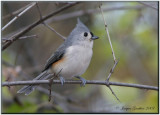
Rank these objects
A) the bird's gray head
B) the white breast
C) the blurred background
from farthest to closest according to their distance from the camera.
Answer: the blurred background, the bird's gray head, the white breast

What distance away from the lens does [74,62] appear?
3543 mm

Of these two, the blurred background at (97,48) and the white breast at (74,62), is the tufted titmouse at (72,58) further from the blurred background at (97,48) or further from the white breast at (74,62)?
the blurred background at (97,48)

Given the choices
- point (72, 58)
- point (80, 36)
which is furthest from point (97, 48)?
point (72, 58)

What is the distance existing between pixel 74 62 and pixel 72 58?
0.06 metres

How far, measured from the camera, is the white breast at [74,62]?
11.6ft

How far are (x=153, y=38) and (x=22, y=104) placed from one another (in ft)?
8.68

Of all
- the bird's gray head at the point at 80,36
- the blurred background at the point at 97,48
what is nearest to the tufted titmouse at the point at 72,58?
the bird's gray head at the point at 80,36

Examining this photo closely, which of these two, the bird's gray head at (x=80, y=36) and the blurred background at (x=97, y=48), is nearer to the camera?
the bird's gray head at (x=80, y=36)

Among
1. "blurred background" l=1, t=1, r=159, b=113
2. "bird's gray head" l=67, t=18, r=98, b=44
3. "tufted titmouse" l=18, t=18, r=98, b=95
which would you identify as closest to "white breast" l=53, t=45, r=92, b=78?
"tufted titmouse" l=18, t=18, r=98, b=95

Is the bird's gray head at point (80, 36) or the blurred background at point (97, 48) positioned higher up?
the bird's gray head at point (80, 36)

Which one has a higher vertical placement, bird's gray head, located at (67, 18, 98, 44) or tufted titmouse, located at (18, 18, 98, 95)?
bird's gray head, located at (67, 18, 98, 44)

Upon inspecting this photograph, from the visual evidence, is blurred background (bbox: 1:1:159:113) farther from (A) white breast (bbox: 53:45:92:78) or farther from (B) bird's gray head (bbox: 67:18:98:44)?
(A) white breast (bbox: 53:45:92:78)

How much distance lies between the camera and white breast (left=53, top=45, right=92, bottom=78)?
11.6 ft

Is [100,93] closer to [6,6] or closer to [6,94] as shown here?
[6,94]
